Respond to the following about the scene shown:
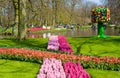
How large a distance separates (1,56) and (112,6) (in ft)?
214

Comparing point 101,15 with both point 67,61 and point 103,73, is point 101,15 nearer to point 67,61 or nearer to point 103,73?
point 67,61

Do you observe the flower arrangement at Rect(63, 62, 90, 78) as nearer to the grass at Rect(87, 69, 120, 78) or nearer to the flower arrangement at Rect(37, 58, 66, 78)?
the flower arrangement at Rect(37, 58, 66, 78)

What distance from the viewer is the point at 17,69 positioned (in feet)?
49.5

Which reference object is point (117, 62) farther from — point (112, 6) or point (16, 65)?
point (112, 6)

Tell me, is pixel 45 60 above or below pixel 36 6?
below

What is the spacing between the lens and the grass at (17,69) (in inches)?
525

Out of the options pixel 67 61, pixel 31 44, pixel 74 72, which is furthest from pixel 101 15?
→ pixel 74 72

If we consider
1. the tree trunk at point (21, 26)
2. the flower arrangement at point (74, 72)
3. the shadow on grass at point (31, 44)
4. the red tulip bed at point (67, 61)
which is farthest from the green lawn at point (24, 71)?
the tree trunk at point (21, 26)

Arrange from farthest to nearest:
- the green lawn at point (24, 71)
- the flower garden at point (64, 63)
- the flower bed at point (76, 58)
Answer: the flower bed at point (76, 58), the green lawn at point (24, 71), the flower garden at point (64, 63)

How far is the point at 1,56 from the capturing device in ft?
59.7

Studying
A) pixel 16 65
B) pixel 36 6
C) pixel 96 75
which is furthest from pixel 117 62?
pixel 36 6

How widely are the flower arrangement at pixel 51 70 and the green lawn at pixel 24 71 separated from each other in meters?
0.50

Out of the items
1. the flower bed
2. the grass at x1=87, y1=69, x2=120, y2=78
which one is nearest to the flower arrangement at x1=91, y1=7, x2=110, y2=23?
the flower bed

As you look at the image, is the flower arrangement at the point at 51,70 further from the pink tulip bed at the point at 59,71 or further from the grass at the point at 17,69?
the grass at the point at 17,69
